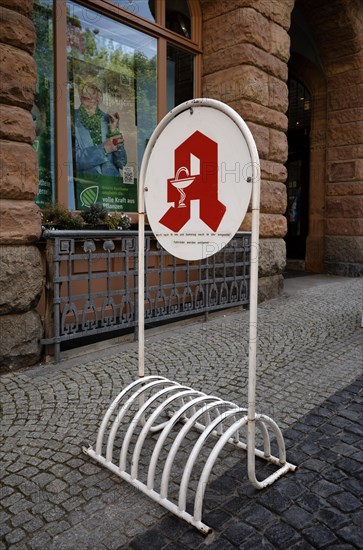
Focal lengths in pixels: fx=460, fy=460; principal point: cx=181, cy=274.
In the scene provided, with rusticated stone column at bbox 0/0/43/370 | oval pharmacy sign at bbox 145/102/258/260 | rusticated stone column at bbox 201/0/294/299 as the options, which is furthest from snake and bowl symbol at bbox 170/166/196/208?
rusticated stone column at bbox 201/0/294/299

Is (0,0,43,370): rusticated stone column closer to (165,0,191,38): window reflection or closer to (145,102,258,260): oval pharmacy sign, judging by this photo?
(145,102,258,260): oval pharmacy sign

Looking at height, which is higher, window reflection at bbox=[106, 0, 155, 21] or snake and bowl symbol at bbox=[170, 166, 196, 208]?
window reflection at bbox=[106, 0, 155, 21]

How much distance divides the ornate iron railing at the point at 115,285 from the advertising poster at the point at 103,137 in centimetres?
87

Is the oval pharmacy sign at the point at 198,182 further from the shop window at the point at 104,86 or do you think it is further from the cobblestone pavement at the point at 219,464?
the shop window at the point at 104,86

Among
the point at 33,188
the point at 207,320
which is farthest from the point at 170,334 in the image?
the point at 33,188

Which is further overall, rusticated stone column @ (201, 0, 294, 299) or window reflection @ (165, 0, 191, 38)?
window reflection @ (165, 0, 191, 38)

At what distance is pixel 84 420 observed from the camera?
310cm

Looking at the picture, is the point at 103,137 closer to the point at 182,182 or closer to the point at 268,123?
the point at 268,123

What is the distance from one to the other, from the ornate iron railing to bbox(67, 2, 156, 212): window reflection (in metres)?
1.01

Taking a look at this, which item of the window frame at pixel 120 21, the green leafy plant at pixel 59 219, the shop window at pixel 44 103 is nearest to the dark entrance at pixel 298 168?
the window frame at pixel 120 21

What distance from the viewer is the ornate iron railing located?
170 inches

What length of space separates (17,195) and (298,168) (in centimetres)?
975

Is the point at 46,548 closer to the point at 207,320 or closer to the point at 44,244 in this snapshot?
the point at 44,244

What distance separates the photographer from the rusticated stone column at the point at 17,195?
12.7 ft
